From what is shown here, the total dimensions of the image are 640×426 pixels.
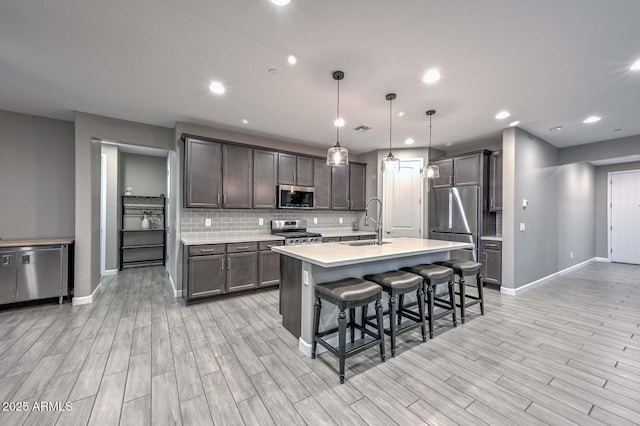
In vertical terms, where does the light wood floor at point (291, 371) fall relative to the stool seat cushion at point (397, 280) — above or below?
below

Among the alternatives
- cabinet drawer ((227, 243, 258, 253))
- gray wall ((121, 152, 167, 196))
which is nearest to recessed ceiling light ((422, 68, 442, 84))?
cabinet drawer ((227, 243, 258, 253))

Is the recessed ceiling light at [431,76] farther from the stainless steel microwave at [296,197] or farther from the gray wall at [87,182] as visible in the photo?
the gray wall at [87,182]

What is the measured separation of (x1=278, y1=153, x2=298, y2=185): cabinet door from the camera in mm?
4805

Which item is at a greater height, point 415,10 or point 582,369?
point 415,10

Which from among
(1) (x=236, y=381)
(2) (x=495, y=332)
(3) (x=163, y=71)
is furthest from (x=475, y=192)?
(3) (x=163, y=71)

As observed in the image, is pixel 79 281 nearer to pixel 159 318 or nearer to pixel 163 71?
pixel 159 318

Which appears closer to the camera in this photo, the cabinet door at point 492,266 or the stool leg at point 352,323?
the stool leg at point 352,323

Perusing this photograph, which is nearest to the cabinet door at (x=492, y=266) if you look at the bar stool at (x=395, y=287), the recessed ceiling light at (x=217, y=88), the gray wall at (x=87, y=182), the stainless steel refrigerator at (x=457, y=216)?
the stainless steel refrigerator at (x=457, y=216)

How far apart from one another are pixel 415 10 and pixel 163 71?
7.70 ft

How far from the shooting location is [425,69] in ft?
8.27

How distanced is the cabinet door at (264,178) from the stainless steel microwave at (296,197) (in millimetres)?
145

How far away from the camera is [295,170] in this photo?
16.4 ft

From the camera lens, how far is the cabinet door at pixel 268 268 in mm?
4215

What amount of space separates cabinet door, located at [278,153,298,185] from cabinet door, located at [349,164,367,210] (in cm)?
142
